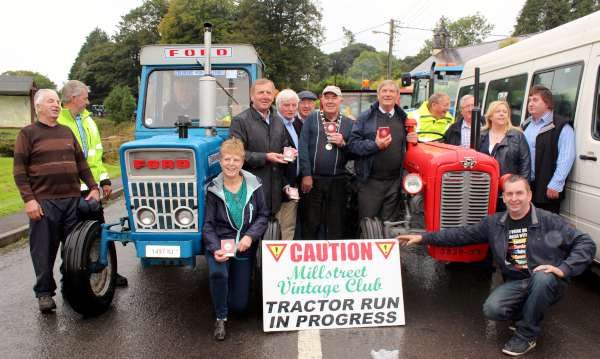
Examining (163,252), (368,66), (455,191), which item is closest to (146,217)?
(163,252)

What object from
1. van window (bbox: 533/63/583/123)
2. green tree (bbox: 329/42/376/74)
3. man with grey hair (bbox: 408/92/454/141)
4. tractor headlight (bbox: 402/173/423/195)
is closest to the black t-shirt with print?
tractor headlight (bbox: 402/173/423/195)

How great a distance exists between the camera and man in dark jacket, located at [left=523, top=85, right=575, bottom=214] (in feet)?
14.7

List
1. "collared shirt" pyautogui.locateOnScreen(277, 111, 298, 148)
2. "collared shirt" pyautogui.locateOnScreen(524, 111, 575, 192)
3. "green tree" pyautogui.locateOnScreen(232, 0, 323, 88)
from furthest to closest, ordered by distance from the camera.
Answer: "green tree" pyautogui.locateOnScreen(232, 0, 323, 88) → "collared shirt" pyautogui.locateOnScreen(277, 111, 298, 148) → "collared shirt" pyautogui.locateOnScreen(524, 111, 575, 192)

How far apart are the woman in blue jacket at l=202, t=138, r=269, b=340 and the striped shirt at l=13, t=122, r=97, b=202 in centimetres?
132

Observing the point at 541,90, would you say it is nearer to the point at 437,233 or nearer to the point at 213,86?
the point at 437,233

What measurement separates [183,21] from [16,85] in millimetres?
16584

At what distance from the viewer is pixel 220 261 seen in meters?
3.64

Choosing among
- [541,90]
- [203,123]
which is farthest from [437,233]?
[203,123]

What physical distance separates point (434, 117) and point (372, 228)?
7.47ft

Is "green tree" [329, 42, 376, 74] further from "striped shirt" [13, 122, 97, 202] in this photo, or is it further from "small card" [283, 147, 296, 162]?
"striped shirt" [13, 122, 97, 202]

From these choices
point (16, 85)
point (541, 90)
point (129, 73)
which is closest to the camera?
point (541, 90)

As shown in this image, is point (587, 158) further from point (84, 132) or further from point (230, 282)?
point (84, 132)

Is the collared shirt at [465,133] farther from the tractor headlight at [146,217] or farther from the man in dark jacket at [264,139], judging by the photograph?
the tractor headlight at [146,217]

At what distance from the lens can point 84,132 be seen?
461 centimetres
